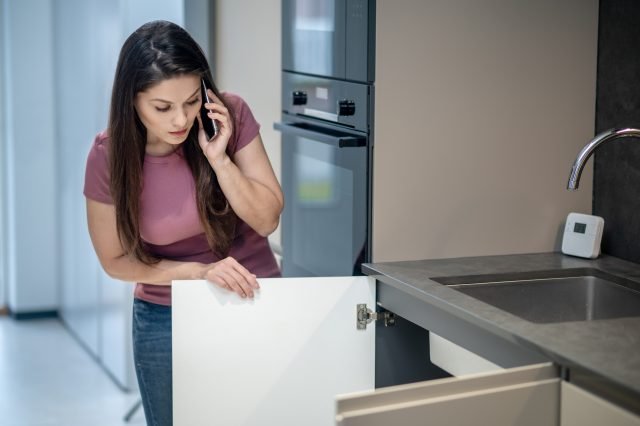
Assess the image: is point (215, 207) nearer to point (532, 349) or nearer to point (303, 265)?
point (303, 265)

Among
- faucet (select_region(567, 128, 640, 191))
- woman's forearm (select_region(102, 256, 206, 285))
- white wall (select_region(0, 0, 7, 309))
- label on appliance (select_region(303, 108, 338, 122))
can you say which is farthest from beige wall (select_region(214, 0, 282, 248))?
white wall (select_region(0, 0, 7, 309))

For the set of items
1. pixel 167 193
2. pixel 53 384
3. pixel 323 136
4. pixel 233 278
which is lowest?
pixel 53 384

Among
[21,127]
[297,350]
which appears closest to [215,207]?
[297,350]

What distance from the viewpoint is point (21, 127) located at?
4699 millimetres

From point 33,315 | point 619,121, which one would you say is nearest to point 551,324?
point 619,121

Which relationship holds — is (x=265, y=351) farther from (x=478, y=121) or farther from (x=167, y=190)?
(x=478, y=121)

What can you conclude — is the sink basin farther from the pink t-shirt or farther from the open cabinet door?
the pink t-shirt

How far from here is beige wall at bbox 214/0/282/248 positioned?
2848 millimetres

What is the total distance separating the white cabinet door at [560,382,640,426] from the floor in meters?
2.30

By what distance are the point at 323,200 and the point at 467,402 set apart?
1.05 m

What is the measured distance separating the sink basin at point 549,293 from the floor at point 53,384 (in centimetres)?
187

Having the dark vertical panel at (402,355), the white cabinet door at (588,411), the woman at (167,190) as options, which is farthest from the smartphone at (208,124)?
the white cabinet door at (588,411)

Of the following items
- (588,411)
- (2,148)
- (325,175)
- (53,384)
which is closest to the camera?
(588,411)

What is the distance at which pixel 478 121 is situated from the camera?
234 cm
